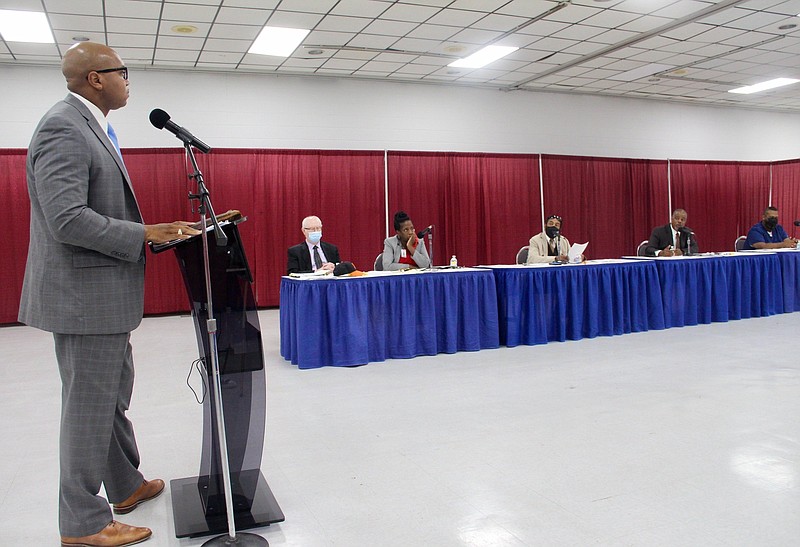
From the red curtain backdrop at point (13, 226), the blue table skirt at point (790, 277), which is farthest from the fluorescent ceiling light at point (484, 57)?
the red curtain backdrop at point (13, 226)

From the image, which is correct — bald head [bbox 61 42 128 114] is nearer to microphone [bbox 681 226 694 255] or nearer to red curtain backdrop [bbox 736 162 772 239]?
microphone [bbox 681 226 694 255]

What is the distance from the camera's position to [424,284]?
484 cm

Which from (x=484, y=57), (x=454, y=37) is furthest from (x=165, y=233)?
(x=484, y=57)

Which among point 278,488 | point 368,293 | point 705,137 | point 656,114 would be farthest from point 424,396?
point 705,137

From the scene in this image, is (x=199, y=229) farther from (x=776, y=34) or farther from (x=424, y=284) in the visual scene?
(x=776, y=34)

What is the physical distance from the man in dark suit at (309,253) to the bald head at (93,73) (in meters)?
3.43

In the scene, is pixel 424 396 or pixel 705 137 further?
pixel 705 137

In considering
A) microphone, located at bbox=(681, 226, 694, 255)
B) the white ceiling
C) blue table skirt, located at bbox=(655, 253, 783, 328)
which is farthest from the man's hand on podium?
microphone, located at bbox=(681, 226, 694, 255)

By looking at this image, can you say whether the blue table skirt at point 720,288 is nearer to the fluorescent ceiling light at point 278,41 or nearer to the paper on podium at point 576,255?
the paper on podium at point 576,255

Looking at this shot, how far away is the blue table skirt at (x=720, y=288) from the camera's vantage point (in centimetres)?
603

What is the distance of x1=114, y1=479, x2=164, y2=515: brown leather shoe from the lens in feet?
7.22

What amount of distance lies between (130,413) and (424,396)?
1.67 m

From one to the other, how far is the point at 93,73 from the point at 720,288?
6113 mm

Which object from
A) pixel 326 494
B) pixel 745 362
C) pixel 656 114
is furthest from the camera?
pixel 656 114
